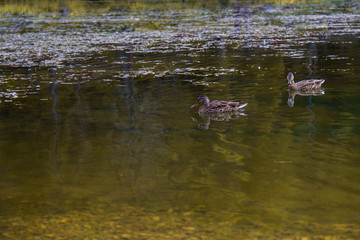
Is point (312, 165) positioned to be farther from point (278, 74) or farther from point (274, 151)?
point (278, 74)

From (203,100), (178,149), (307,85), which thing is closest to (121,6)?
(307,85)

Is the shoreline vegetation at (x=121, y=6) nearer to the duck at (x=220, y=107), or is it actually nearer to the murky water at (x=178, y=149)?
the murky water at (x=178, y=149)

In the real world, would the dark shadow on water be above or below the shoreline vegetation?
below

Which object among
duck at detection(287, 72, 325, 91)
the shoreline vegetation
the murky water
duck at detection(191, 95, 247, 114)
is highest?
the shoreline vegetation

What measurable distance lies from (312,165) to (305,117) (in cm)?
297

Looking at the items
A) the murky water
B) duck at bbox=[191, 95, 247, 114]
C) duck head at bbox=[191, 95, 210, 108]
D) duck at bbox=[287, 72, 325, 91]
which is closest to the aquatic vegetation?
the murky water

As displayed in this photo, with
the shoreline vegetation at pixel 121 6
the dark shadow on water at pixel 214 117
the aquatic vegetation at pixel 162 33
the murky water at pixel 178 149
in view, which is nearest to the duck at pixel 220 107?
the dark shadow on water at pixel 214 117

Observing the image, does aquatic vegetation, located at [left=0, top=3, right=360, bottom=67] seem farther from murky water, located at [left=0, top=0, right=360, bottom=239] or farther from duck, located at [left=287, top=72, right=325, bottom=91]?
duck, located at [left=287, top=72, right=325, bottom=91]

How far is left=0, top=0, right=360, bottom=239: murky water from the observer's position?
725 centimetres

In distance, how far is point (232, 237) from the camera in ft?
22.1

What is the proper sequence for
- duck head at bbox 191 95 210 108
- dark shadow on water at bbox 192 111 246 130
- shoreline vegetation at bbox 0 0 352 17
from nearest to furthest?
dark shadow on water at bbox 192 111 246 130, duck head at bbox 191 95 210 108, shoreline vegetation at bbox 0 0 352 17

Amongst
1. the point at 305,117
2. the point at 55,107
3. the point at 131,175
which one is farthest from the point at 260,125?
the point at 55,107

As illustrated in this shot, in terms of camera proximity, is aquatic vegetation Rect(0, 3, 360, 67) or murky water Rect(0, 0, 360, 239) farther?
aquatic vegetation Rect(0, 3, 360, 67)

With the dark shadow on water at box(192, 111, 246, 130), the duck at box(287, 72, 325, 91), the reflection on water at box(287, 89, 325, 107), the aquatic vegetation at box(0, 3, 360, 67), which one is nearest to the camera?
the dark shadow on water at box(192, 111, 246, 130)
